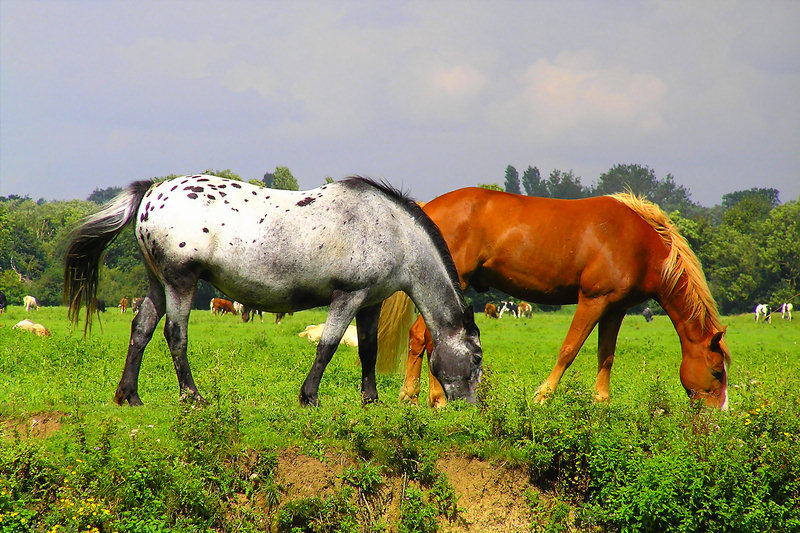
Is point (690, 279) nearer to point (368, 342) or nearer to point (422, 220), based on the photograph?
point (422, 220)

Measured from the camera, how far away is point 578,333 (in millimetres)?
8961

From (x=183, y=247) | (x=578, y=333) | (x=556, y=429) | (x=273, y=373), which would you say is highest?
(x=183, y=247)

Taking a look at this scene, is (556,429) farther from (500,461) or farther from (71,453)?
(71,453)

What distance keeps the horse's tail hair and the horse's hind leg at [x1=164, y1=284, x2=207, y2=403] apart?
292 cm

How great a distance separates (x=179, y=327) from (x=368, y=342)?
2.13 m

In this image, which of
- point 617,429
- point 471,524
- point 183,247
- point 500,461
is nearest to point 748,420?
point 617,429

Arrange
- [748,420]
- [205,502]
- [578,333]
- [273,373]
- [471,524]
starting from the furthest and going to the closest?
[273,373], [578,333], [748,420], [471,524], [205,502]

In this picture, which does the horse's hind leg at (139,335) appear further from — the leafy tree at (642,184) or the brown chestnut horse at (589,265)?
the leafy tree at (642,184)

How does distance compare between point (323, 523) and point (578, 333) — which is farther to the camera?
point (578, 333)

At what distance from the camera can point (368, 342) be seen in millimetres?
8391

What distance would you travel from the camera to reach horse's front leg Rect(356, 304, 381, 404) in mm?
8352

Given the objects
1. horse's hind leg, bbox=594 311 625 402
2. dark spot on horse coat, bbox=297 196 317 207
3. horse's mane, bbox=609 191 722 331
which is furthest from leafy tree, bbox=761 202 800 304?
dark spot on horse coat, bbox=297 196 317 207

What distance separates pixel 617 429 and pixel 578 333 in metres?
2.18

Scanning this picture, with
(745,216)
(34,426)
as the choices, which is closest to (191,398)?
(34,426)
